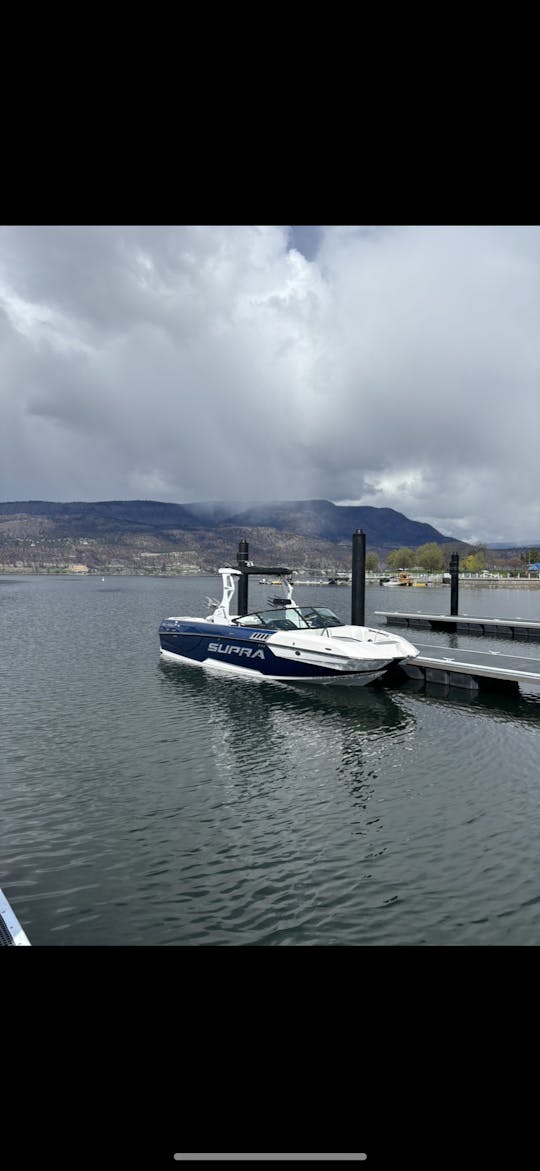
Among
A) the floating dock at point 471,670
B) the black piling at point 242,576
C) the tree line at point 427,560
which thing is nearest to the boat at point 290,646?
the floating dock at point 471,670

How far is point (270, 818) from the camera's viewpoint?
18.5ft

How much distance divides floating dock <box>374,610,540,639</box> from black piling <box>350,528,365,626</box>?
7.52 metres

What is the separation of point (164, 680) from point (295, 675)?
2798 mm

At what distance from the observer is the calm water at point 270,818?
410 centimetres

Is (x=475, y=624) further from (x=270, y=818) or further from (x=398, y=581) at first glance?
(x=398, y=581)

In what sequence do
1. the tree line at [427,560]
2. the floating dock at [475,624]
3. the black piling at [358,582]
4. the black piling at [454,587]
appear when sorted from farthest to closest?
the tree line at [427,560] < the black piling at [454,587] < the floating dock at [475,624] < the black piling at [358,582]

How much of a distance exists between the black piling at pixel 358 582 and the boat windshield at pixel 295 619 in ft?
8.15

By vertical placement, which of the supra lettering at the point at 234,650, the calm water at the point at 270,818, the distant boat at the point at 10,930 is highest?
the supra lettering at the point at 234,650

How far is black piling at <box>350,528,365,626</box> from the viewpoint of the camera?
14.5 m

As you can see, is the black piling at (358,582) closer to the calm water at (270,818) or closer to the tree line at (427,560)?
the calm water at (270,818)
